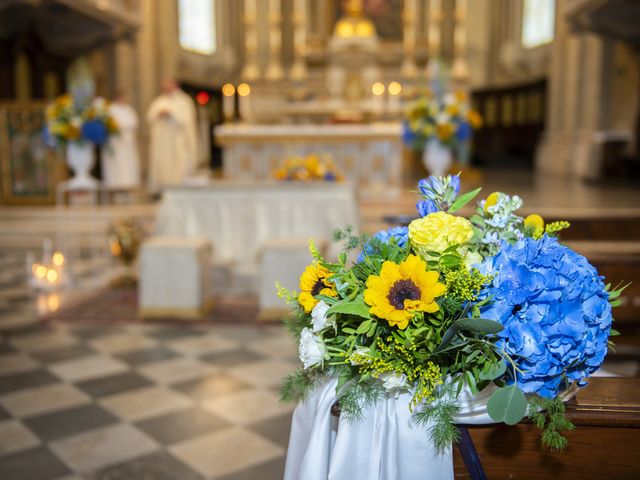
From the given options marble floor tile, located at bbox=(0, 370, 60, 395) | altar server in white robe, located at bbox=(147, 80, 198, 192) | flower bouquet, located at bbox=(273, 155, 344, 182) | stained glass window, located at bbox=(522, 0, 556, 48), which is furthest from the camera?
stained glass window, located at bbox=(522, 0, 556, 48)

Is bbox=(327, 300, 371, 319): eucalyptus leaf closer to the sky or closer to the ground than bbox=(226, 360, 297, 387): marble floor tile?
closer to the sky

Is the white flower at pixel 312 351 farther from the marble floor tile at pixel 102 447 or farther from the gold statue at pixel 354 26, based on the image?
the gold statue at pixel 354 26

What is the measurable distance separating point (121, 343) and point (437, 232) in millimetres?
3899

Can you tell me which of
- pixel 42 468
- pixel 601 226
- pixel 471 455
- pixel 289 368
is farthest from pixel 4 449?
pixel 601 226

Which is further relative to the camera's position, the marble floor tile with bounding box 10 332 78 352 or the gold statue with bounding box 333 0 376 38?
the gold statue with bounding box 333 0 376 38

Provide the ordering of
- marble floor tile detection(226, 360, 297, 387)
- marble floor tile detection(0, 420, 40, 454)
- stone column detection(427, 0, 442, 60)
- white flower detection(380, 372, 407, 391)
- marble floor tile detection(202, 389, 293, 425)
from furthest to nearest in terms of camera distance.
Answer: stone column detection(427, 0, 442, 60) → marble floor tile detection(226, 360, 297, 387) → marble floor tile detection(202, 389, 293, 425) → marble floor tile detection(0, 420, 40, 454) → white flower detection(380, 372, 407, 391)

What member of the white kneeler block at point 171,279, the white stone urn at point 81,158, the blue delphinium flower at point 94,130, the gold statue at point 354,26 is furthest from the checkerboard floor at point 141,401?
the gold statue at point 354,26

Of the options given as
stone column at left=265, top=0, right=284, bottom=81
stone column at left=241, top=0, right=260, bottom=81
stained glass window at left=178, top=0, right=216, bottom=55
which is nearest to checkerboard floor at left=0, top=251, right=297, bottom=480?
stone column at left=241, top=0, right=260, bottom=81

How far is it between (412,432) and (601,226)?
3426 millimetres

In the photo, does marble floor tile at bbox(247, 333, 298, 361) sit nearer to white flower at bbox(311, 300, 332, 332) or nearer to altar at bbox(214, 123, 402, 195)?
white flower at bbox(311, 300, 332, 332)

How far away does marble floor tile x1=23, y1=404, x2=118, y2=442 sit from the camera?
343 cm

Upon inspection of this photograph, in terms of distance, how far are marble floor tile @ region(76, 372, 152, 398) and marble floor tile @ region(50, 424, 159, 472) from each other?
56cm

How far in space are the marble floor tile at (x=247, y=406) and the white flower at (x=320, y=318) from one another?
6.91 ft

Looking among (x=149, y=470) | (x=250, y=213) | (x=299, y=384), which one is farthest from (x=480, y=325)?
(x=250, y=213)
